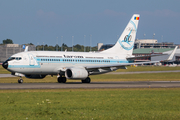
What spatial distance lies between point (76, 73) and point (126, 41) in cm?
1371

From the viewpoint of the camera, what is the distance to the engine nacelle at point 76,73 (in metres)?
38.5

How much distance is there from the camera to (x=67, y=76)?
3928cm

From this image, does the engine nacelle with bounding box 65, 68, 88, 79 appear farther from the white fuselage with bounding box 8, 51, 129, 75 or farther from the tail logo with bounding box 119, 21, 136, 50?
the tail logo with bounding box 119, 21, 136, 50

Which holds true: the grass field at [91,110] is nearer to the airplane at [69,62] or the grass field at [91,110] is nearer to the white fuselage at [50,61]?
the white fuselage at [50,61]

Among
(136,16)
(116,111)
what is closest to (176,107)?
(116,111)

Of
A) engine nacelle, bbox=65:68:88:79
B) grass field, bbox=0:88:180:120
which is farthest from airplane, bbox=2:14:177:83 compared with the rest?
grass field, bbox=0:88:180:120

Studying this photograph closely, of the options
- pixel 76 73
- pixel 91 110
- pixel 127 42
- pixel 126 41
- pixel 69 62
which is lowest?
pixel 91 110

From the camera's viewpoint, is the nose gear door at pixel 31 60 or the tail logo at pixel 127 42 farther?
the tail logo at pixel 127 42

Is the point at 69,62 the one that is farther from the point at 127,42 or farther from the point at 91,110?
the point at 91,110

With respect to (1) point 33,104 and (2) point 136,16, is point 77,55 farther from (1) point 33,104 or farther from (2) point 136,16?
(1) point 33,104

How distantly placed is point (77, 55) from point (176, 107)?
27216 mm

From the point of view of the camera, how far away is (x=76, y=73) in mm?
38688

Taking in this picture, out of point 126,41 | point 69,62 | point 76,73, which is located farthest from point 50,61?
point 126,41

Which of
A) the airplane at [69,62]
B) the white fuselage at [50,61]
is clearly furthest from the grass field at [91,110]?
the airplane at [69,62]
